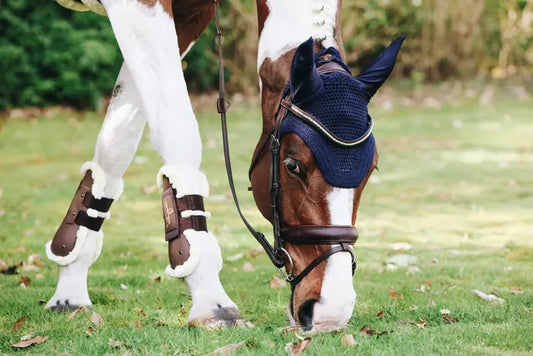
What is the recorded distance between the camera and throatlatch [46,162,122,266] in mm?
4164

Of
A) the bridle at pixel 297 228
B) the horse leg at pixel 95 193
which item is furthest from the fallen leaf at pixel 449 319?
the horse leg at pixel 95 193

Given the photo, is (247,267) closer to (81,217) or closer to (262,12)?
(81,217)

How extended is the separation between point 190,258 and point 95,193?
3.57ft

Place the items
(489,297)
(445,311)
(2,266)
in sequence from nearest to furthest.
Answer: (445,311) < (489,297) < (2,266)

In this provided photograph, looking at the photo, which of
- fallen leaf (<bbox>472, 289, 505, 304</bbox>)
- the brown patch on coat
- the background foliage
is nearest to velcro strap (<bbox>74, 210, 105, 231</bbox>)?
the brown patch on coat

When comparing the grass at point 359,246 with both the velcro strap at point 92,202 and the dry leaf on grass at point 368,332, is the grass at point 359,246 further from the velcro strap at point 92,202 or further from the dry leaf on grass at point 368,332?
the velcro strap at point 92,202

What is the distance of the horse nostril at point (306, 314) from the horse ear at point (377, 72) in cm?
87

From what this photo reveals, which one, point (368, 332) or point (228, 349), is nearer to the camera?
point (228, 349)

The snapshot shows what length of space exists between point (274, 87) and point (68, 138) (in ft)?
30.4

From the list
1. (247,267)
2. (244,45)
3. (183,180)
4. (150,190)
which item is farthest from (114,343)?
(244,45)

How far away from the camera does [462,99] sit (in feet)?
51.6

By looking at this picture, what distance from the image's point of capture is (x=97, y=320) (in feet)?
12.6

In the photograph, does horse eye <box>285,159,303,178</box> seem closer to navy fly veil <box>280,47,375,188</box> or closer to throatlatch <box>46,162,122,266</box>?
navy fly veil <box>280,47,375,188</box>

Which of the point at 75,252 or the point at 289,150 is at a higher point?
the point at 289,150
